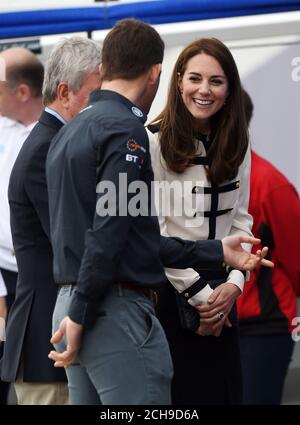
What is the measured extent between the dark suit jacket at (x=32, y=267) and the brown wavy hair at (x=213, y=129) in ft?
1.34

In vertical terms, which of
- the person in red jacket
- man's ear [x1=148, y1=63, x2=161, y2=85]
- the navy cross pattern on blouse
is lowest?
the person in red jacket

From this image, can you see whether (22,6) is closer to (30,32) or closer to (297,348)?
(30,32)

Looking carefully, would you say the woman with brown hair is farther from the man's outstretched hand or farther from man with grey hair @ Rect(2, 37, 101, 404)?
man with grey hair @ Rect(2, 37, 101, 404)

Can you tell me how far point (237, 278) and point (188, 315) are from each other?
235mm

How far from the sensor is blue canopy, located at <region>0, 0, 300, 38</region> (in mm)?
5480

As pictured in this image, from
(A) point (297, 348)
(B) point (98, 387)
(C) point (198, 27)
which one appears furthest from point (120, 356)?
(C) point (198, 27)

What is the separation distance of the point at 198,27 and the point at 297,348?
1682 millimetres

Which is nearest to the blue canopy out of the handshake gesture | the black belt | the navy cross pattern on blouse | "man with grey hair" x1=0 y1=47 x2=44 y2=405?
"man with grey hair" x1=0 y1=47 x2=44 y2=405

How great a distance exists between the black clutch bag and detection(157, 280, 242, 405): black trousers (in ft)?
0.19

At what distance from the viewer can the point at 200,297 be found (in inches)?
153

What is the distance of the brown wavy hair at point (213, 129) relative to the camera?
3.88 metres

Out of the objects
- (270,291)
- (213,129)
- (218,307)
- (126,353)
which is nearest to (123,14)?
(270,291)

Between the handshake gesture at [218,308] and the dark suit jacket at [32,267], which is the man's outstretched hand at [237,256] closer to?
the handshake gesture at [218,308]

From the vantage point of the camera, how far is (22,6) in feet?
19.7
